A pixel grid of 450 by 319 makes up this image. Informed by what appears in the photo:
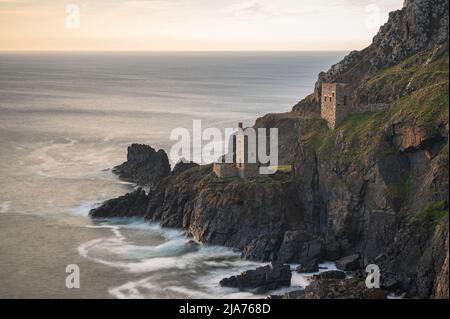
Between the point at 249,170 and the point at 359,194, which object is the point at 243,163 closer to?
the point at 249,170

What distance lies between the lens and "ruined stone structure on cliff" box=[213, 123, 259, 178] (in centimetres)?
10225

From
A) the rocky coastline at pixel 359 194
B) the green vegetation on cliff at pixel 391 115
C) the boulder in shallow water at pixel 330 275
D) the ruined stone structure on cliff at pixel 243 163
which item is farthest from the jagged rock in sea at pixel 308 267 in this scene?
the ruined stone structure on cliff at pixel 243 163

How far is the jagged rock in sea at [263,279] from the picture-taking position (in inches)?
3147

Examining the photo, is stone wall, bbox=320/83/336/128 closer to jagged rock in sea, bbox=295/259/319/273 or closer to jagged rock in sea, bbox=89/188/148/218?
jagged rock in sea, bbox=295/259/319/273

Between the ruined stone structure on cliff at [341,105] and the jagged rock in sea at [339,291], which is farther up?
the ruined stone structure on cliff at [341,105]

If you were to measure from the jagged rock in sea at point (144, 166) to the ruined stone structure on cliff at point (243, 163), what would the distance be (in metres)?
25.4

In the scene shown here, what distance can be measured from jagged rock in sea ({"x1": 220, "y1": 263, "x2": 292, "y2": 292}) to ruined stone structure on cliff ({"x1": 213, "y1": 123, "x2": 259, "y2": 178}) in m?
22.9

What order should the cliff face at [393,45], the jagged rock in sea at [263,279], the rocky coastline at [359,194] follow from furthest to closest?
1. the cliff face at [393,45]
2. the rocky coastline at [359,194]
3. the jagged rock in sea at [263,279]

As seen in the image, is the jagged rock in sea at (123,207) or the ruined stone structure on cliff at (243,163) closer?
the ruined stone structure on cliff at (243,163)

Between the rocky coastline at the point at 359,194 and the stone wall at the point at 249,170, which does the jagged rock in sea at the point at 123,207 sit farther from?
the stone wall at the point at 249,170

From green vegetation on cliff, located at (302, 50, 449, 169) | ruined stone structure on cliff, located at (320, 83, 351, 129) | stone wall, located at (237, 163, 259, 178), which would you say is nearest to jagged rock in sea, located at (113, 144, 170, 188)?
stone wall, located at (237, 163, 259, 178)

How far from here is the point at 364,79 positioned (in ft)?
367

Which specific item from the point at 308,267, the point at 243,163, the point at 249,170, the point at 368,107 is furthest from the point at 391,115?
the point at 308,267

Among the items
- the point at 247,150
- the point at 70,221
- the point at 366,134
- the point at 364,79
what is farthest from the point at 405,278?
the point at 70,221
